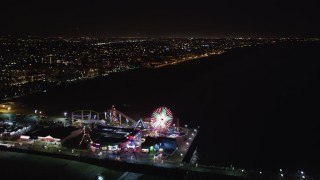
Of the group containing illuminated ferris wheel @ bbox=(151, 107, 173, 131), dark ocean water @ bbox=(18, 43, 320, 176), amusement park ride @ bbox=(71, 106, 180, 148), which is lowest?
dark ocean water @ bbox=(18, 43, 320, 176)

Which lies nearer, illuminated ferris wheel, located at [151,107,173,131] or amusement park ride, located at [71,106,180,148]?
amusement park ride, located at [71,106,180,148]

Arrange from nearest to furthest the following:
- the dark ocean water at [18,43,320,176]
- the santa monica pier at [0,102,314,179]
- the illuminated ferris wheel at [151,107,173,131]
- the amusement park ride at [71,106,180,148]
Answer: the santa monica pier at [0,102,314,179] → the amusement park ride at [71,106,180,148] → the illuminated ferris wheel at [151,107,173,131] → the dark ocean water at [18,43,320,176]

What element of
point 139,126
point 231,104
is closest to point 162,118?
point 139,126

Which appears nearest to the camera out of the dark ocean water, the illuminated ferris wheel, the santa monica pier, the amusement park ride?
the santa monica pier

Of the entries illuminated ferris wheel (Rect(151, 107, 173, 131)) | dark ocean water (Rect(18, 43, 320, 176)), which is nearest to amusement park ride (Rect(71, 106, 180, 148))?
illuminated ferris wheel (Rect(151, 107, 173, 131))

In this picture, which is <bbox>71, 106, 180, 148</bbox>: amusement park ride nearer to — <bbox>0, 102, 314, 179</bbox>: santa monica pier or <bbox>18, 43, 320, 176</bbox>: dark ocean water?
<bbox>0, 102, 314, 179</bbox>: santa monica pier

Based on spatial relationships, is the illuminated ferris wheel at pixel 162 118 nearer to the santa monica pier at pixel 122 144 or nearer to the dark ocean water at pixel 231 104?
the santa monica pier at pixel 122 144

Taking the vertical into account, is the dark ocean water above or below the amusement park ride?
below
